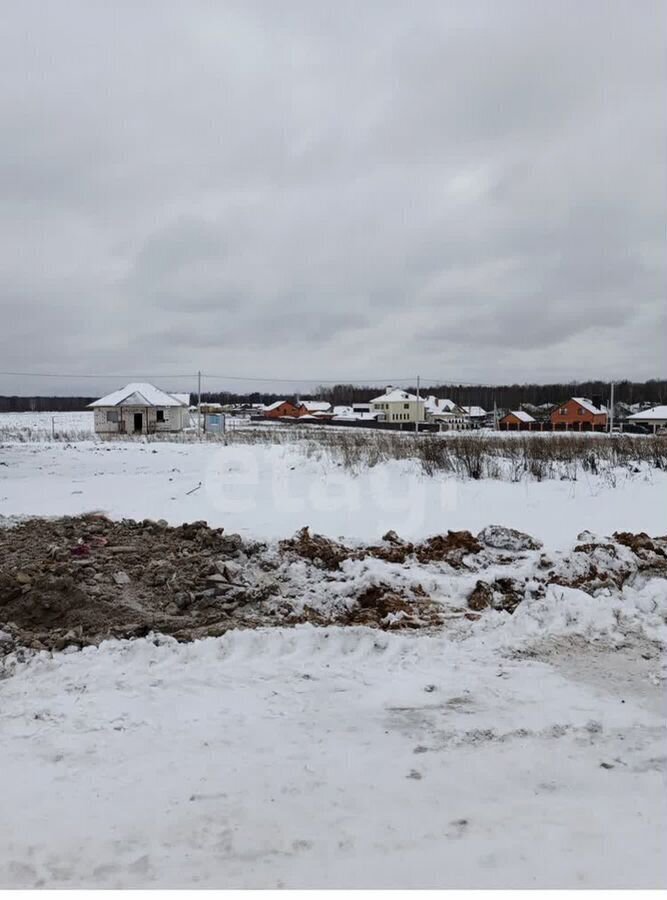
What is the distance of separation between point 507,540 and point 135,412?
36.9 m

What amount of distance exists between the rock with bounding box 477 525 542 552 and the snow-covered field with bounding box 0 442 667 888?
5.49ft

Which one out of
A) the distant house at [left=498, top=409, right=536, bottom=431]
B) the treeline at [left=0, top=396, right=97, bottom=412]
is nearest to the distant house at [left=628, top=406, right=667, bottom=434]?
the distant house at [left=498, top=409, right=536, bottom=431]

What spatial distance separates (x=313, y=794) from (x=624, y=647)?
9.84 ft

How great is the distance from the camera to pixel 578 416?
2392 inches

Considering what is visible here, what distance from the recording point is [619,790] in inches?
109

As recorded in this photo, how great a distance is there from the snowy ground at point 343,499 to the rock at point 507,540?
0.48 m

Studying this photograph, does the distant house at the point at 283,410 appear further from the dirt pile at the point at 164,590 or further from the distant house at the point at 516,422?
the dirt pile at the point at 164,590

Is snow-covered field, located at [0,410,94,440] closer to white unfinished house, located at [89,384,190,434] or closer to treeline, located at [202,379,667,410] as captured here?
white unfinished house, located at [89,384,190,434]

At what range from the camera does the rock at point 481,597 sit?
5.54 m

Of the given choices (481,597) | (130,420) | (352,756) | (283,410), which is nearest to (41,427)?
(130,420)

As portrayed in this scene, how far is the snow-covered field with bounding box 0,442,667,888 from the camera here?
7.73 feet

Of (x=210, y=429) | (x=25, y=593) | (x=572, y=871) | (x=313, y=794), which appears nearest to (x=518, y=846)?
(x=572, y=871)

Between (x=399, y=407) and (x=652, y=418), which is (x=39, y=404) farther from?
(x=652, y=418)

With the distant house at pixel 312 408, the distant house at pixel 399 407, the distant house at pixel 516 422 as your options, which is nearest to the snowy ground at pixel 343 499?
the distant house at pixel 516 422
